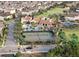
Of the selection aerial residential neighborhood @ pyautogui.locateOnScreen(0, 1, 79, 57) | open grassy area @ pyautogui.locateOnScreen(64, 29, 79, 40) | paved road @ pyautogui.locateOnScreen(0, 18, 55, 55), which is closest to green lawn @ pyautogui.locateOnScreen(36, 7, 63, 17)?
aerial residential neighborhood @ pyautogui.locateOnScreen(0, 1, 79, 57)

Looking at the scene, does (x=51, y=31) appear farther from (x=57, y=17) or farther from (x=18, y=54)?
(x=18, y=54)

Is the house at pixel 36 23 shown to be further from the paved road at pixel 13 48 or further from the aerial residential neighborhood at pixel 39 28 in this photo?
the paved road at pixel 13 48

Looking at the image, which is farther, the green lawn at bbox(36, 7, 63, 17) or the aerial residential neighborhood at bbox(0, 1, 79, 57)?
the green lawn at bbox(36, 7, 63, 17)

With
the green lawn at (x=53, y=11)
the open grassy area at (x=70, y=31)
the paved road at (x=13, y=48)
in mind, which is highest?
the green lawn at (x=53, y=11)

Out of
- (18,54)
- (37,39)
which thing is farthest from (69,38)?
(18,54)

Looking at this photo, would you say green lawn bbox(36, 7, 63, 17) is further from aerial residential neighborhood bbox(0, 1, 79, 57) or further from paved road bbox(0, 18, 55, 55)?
paved road bbox(0, 18, 55, 55)

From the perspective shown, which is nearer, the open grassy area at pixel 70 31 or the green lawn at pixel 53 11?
the open grassy area at pixel 70 31

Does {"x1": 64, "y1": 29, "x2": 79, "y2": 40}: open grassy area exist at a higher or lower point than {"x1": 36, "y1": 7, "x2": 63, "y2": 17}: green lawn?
lower

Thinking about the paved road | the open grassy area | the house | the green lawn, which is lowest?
the paved road

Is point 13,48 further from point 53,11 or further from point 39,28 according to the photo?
point 53,11

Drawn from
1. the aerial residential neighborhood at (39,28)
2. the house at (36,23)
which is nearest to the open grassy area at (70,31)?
the aerial residential neighborhood at (39,28)
